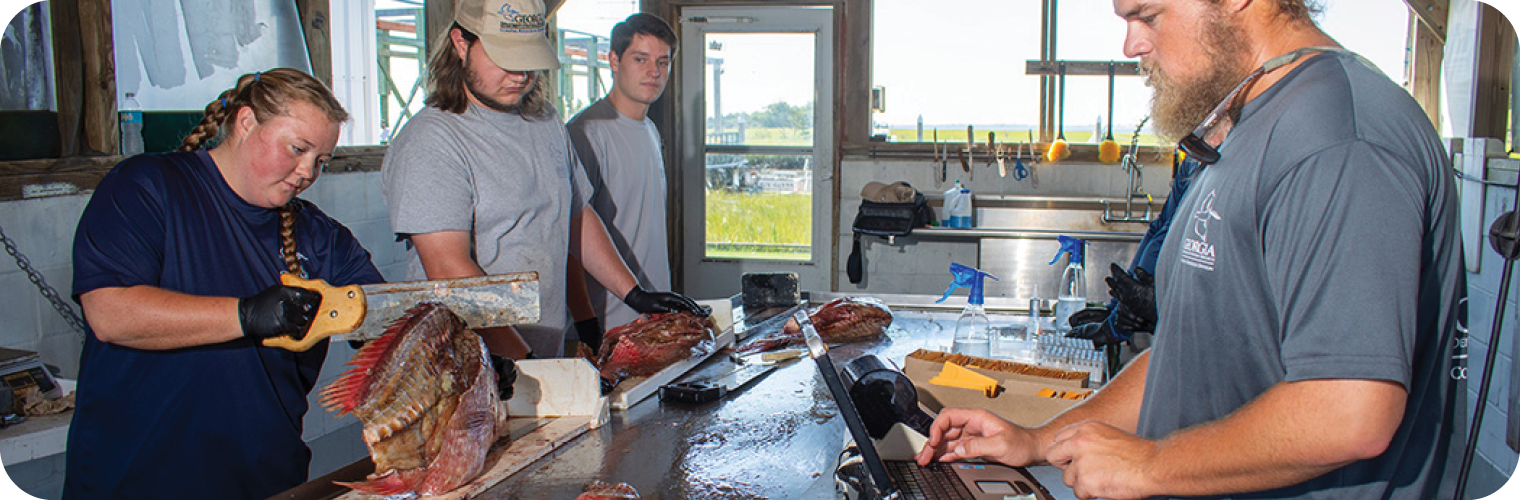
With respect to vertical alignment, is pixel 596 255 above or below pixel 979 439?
above

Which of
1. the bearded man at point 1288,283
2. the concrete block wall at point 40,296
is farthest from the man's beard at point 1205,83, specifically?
the concrete block wall at point 40,296

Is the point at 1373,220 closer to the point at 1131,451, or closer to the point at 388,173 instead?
the point at 1131,451

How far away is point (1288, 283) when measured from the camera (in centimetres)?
129

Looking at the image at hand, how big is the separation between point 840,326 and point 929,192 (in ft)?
12.8

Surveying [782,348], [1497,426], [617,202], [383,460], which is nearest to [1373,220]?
[383,460]

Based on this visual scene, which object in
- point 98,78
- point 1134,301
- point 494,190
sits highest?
point 98,78

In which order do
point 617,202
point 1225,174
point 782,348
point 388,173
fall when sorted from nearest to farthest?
point 1225,174, point 388,173, point 782,348, point 617,202

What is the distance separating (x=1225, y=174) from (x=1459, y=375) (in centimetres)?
46

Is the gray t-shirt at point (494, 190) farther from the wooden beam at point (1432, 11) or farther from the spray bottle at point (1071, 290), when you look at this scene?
the wooden beam at point (1432, 11)

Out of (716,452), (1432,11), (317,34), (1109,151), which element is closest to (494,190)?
(716,452)

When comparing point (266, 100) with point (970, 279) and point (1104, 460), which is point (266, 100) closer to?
point (1104, 460)

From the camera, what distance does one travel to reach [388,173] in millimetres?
2957

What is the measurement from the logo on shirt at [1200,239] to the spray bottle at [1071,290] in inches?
82.4

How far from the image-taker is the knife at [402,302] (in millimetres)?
2098
